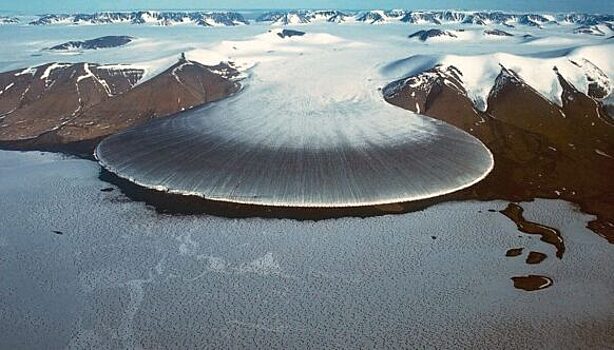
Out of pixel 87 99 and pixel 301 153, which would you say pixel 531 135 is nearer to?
pixel 301 153

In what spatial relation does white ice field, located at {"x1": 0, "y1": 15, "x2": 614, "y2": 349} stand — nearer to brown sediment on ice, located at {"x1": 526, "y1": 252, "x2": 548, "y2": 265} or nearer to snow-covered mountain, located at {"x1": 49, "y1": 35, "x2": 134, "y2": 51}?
brown sediment on ice, located at {"x1": 526, "y1": 252, "x2": 548, "y2": 265}

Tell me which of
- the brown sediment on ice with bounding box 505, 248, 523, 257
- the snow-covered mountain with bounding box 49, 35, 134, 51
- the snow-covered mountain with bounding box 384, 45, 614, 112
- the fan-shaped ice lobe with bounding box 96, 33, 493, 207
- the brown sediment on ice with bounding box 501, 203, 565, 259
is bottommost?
the snow-covered mountain with bounding box 49, 35, 134, 51

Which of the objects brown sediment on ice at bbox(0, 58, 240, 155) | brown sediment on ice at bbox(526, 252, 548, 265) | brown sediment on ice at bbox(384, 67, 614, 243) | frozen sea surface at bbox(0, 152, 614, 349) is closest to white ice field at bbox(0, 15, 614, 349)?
frozen sea surface at bbox(0, 152, 614, 349)

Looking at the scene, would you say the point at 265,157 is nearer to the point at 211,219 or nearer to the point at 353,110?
the point at 211,219

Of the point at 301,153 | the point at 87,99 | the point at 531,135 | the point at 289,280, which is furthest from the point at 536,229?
the point at 87,99

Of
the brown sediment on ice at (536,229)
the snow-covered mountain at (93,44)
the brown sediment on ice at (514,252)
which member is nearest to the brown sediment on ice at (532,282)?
the brown sediment on ice at (514,252)

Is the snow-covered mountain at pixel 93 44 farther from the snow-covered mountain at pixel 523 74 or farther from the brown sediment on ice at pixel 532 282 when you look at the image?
the brown sediment on ice at pixel 532 282

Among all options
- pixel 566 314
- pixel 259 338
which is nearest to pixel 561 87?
pixel 566 314
